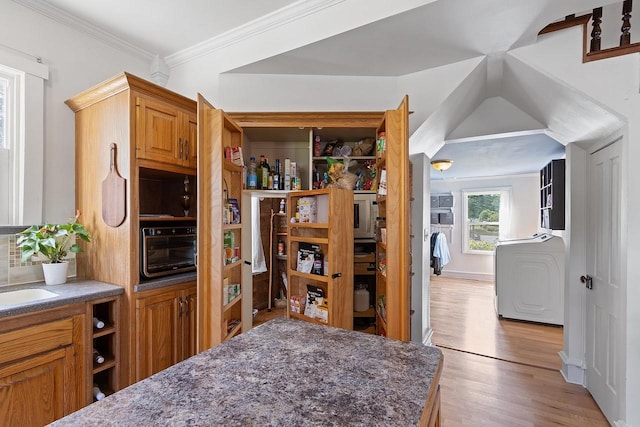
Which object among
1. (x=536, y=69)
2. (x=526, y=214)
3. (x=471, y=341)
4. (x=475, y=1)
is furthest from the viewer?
(x=526, y=214)

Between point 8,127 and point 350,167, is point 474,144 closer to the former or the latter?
point 350,167

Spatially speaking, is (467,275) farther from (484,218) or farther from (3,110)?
(3,110)

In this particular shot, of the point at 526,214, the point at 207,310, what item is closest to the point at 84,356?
the point at 207,310

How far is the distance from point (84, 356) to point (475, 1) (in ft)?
9.36

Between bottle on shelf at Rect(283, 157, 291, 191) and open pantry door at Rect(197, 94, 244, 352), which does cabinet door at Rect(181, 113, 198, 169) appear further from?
bottle on shelf at Rect(283, 157, 291, 191)

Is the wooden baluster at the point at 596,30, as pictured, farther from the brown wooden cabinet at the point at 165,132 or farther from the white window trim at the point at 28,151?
the white window trim at the point at 28,151

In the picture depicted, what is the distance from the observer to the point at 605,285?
85.4 inches

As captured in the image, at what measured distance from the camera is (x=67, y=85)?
7.16 ft

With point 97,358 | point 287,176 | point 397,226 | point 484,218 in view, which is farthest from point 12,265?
point 484,218

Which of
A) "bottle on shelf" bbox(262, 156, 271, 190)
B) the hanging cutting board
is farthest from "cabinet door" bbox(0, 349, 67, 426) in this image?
"bottle on shelf" bbox(262, 156, 271, 190)

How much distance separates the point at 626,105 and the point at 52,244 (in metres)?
3.51

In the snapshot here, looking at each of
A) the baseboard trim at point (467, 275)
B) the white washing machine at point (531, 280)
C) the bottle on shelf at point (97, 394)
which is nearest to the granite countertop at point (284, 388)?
the bottle on shelf at point (97, 394)

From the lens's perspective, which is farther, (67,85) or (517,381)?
(517,381)

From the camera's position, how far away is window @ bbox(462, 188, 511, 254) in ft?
20.9
